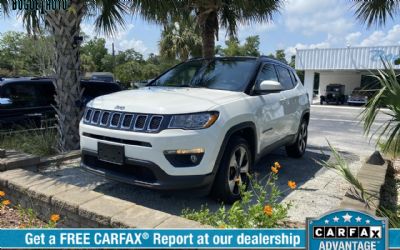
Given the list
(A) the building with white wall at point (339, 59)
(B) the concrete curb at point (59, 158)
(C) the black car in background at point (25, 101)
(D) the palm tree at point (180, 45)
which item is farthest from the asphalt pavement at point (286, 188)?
(A) the building with white wall at point (339, 59)

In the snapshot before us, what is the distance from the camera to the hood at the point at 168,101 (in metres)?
3.56

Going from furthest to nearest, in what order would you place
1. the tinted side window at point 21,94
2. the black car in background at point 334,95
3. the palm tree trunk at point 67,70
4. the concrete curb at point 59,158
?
1. the black car in background at point 334,95
2. the tinted side window at point 21,94
3. the palm tree trunk at point 67,70
4. the concrete curb at point 59,158

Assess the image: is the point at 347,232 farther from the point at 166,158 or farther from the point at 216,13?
the point at 216,13

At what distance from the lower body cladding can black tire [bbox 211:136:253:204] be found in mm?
204

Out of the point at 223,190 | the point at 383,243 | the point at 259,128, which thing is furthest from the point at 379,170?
the point at 383,243

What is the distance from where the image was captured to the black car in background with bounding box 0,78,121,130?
7.03 metres

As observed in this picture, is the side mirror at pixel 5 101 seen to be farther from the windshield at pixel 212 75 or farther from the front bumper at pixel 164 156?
the front bumper at pixel 164 156

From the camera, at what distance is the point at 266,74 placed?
5.09 meters

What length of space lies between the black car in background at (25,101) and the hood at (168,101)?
2861mm

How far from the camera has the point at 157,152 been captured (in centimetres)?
345

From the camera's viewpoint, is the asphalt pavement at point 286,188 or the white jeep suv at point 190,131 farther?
the asphalt pavement at point 286,188

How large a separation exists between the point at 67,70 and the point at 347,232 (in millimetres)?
5380

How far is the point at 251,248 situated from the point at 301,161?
175 inches

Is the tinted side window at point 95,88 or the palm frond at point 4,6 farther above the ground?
the palm frond at point 4,6
